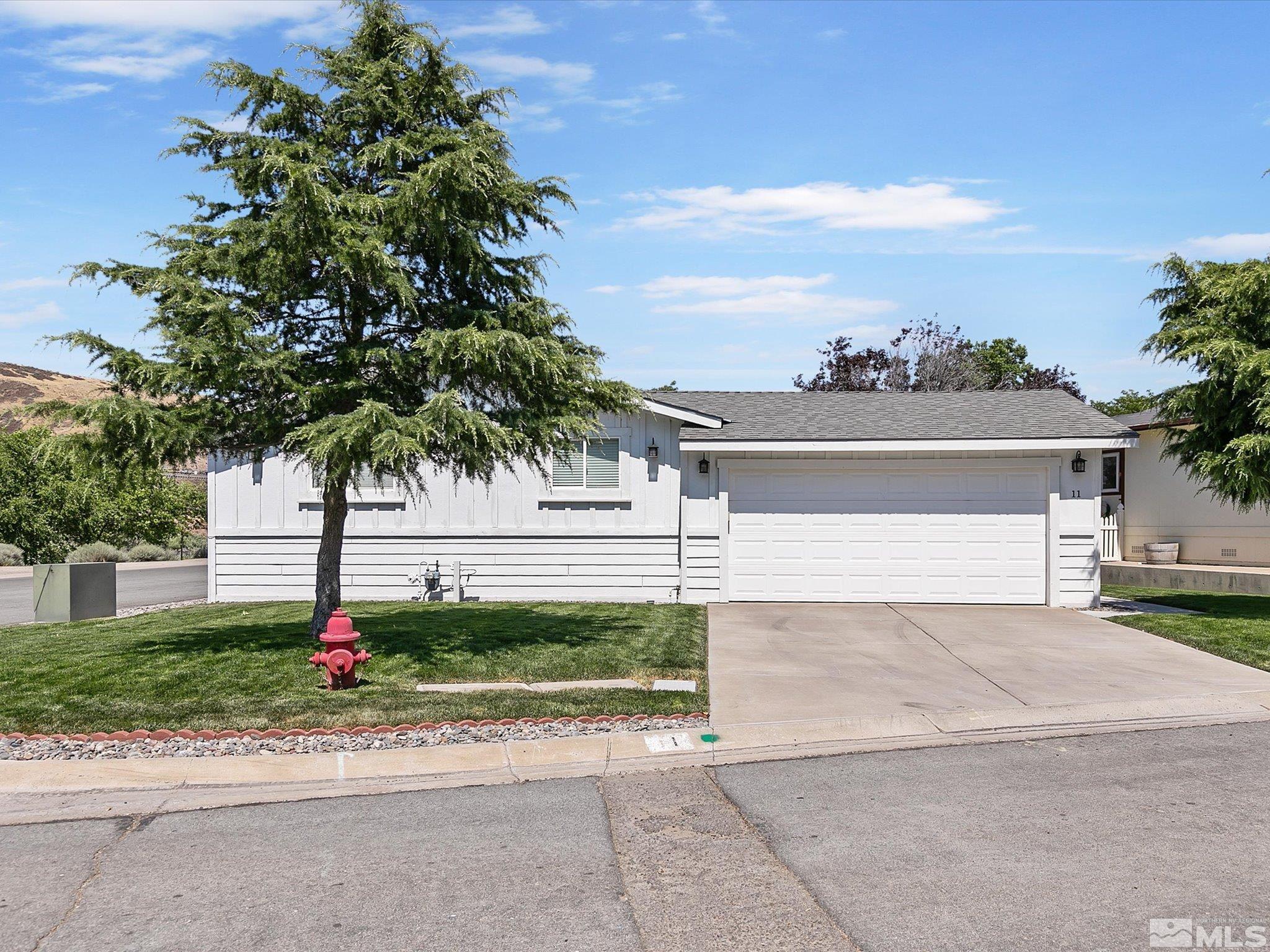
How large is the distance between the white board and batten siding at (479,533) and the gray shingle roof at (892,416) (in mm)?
1382

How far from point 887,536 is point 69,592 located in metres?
12.5

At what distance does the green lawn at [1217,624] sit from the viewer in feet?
37.1

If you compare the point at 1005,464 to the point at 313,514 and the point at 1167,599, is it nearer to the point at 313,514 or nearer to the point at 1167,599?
the point at 1167,599

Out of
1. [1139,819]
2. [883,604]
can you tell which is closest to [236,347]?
[1139,819]

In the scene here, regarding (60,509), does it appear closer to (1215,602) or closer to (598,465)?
(598,465)

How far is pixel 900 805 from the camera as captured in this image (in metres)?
6.00

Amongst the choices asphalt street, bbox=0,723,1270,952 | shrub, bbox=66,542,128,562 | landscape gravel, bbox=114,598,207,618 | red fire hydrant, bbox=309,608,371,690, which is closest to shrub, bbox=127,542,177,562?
shrub, bbox=66,542,128,562

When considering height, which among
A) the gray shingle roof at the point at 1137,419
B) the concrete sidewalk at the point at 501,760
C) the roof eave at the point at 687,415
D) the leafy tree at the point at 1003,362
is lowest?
the concrete sidewalk at the point at 501,760

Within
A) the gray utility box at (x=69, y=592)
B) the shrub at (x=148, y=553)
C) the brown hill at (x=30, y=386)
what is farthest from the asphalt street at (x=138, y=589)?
the brown hill at (x=30, y=386)

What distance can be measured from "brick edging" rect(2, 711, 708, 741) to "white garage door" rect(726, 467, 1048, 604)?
8.52m

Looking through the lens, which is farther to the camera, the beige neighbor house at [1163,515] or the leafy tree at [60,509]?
the leafy tree at [60,509]

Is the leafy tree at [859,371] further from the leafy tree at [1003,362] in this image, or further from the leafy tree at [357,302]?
the leafy tree at [357,302]

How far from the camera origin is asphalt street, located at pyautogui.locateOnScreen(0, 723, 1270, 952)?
4.27 metres

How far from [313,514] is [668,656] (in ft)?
29.2
